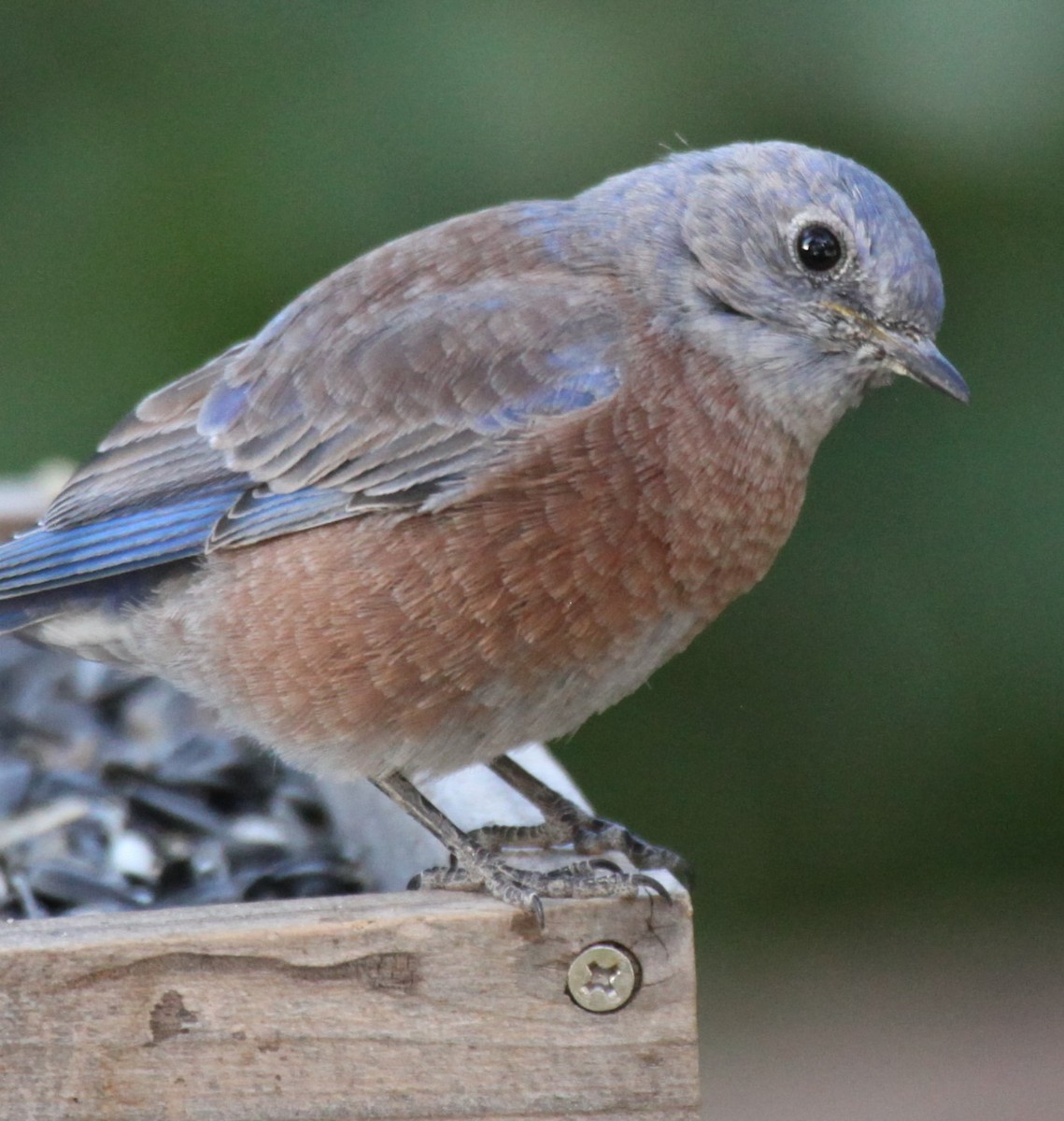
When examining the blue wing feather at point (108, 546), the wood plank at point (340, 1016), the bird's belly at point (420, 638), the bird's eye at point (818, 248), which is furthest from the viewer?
the blue wing feather at point (108, 546)

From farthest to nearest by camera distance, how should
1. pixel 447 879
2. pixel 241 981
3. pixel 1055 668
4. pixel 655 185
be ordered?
pixel 1055 668, pixel 655 185, pixel 447 879, pixel 241 981

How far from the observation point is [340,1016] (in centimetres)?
268

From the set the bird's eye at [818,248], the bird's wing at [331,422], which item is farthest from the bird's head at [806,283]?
the bird's wing at [331,422]

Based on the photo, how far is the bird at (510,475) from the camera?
311cm

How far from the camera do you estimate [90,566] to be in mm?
3529

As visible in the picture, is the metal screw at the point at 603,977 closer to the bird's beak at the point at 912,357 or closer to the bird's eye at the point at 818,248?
the bird's beak at the point at 912,357

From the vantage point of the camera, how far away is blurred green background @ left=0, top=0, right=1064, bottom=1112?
4.59m

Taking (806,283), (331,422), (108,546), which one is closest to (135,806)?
(108,546)

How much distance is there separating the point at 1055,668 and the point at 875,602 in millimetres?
503

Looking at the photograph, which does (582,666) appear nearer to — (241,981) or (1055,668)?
(241,981)

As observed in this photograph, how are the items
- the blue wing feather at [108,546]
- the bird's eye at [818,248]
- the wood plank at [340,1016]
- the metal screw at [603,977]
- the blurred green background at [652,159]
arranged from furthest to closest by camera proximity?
the blurred green background at [652,159], the blue wing feather at [108,546], the bird's eye at [818,248], the metal screw at [603,977], the wood plank at [340,1016]

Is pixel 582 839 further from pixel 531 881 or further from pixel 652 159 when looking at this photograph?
pixel 652 159

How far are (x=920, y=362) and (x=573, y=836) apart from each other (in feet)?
3.25

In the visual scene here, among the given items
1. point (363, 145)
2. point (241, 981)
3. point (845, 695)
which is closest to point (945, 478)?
point (845, 695)
